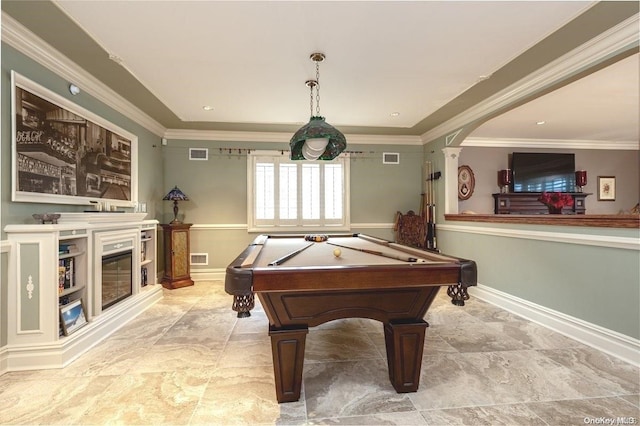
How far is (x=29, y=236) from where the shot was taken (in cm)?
221

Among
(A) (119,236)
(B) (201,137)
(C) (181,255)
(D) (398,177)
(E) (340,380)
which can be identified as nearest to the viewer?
(E) (340,380)

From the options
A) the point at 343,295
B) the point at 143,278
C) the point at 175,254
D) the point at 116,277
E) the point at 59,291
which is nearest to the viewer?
the point at 343,295

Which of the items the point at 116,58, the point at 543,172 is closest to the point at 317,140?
the point at 116,58

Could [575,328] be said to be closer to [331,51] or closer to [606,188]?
[331,51]

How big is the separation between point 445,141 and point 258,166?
10.7ft

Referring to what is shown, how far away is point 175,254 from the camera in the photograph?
182 inches

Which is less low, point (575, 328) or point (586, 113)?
point (586, 113)

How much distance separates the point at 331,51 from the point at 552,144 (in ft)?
18.9

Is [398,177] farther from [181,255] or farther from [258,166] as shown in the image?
[181,255]

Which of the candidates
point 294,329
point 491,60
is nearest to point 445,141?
point 491,60

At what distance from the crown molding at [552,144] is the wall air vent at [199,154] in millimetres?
4948

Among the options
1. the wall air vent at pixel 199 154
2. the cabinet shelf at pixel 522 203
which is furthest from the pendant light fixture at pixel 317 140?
the cabinet shelf at pixel 522 203

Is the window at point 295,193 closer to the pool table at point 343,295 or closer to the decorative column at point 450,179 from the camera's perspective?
the decorative column at point 450,179

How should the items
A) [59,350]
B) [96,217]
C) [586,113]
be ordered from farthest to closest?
[586,113], [96,217], [59,350]
